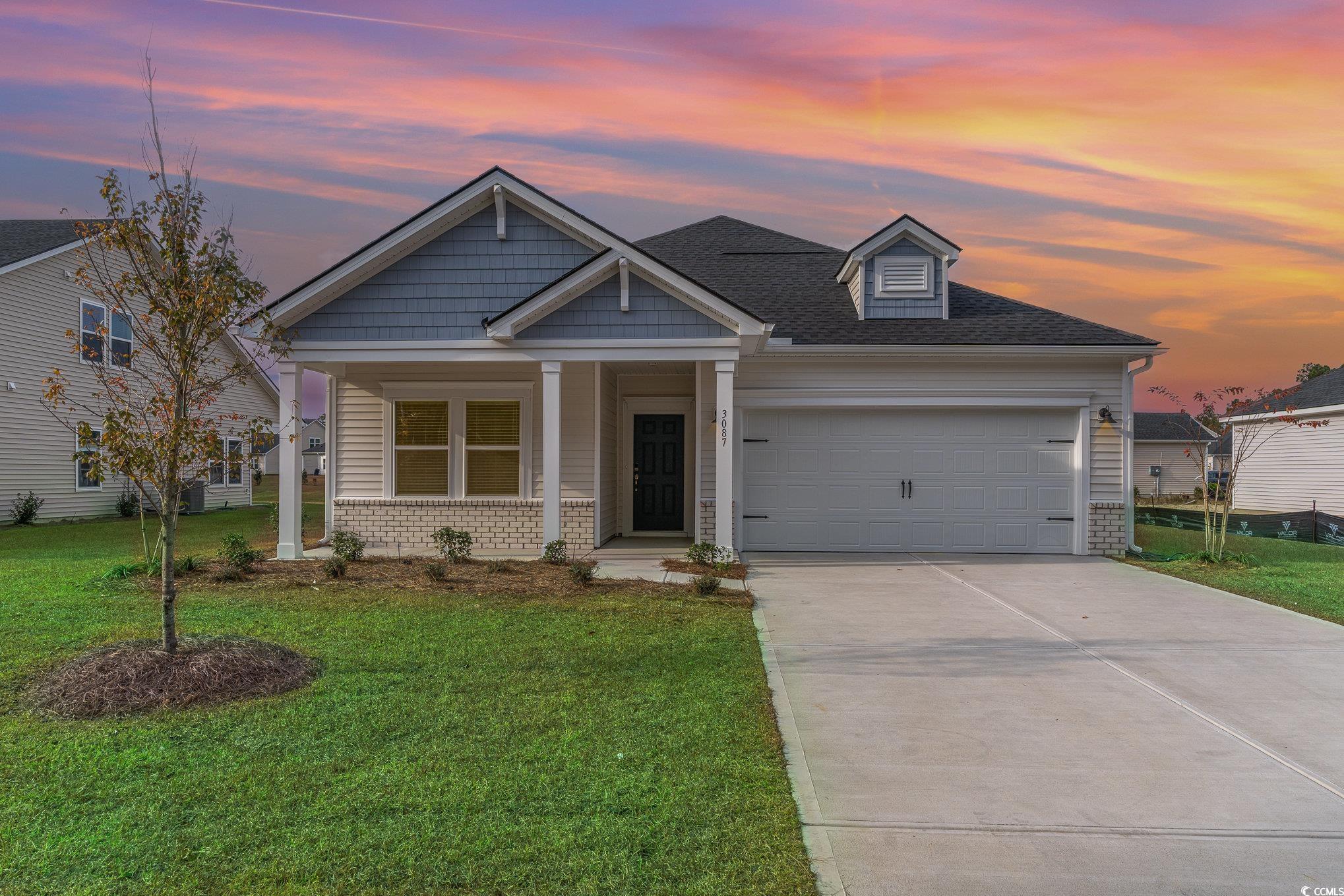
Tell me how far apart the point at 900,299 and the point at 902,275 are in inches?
16.9

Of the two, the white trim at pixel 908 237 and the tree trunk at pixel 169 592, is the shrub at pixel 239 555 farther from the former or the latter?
the white trim at pixel 908 237

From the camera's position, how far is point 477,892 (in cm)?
293

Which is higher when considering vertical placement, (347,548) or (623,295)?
(623,295)

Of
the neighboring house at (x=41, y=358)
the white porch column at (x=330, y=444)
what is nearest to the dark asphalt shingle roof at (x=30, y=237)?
the neighboring house at (x=41, y=358)

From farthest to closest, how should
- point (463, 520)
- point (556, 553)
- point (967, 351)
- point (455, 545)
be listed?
point (463, 520), point (967, 351), point (455, 545), point (556, 553)

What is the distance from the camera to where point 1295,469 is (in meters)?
24.7

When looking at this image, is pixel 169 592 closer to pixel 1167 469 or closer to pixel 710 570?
pixel 710 570

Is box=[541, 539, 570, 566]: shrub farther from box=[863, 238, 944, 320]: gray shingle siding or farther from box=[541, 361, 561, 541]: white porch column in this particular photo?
box=[863, 238, 944, 320]: gray shingle siding

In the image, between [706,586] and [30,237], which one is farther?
[30,237]

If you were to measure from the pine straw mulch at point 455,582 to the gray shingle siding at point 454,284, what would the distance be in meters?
3.33

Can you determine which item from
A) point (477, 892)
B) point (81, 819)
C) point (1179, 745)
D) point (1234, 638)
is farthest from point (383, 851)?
point (1234, 638)

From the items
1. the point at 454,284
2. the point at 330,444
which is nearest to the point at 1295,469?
the point at 454,284

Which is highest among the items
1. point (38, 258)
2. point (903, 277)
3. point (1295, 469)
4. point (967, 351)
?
point (38, 258)

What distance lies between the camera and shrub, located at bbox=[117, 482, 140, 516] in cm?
2208
